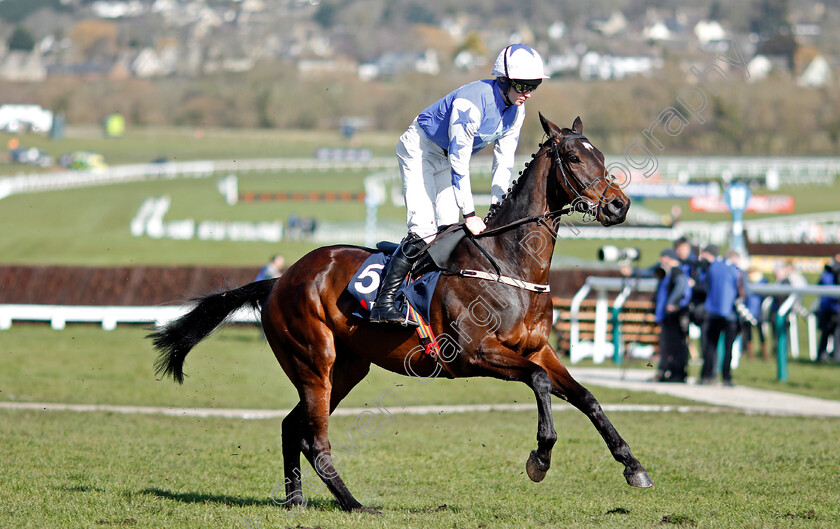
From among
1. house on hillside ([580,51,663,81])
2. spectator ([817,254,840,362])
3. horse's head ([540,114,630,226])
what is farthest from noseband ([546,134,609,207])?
house on hillside ([580,51,663,81])

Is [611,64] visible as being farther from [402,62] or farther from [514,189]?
[514,189]

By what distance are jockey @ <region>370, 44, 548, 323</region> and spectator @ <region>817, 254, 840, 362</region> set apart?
1176 cm

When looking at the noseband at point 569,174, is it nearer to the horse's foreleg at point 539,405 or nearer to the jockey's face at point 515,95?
the jockey's face at point 515,95

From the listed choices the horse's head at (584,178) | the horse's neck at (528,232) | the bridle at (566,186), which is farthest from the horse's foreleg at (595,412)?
the horse's head at (584,178)

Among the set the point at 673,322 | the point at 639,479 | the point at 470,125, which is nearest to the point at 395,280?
the point at 470,125

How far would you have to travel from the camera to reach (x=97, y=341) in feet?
62.0

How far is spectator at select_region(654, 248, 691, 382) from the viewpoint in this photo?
13992 mm

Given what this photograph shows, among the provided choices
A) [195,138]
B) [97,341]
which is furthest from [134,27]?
[97,341]

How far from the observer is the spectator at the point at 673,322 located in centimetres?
1399

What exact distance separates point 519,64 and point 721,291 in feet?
27.2

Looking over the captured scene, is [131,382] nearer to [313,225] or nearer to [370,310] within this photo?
[370,310]

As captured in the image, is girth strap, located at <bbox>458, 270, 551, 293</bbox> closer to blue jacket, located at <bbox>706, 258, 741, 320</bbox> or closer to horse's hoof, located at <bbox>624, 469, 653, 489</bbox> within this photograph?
horse's hoof, located at <bbox>624, 469, 653, 489</bbox>

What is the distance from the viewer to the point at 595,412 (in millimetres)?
5844

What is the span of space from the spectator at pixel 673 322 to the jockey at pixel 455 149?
7931mm
